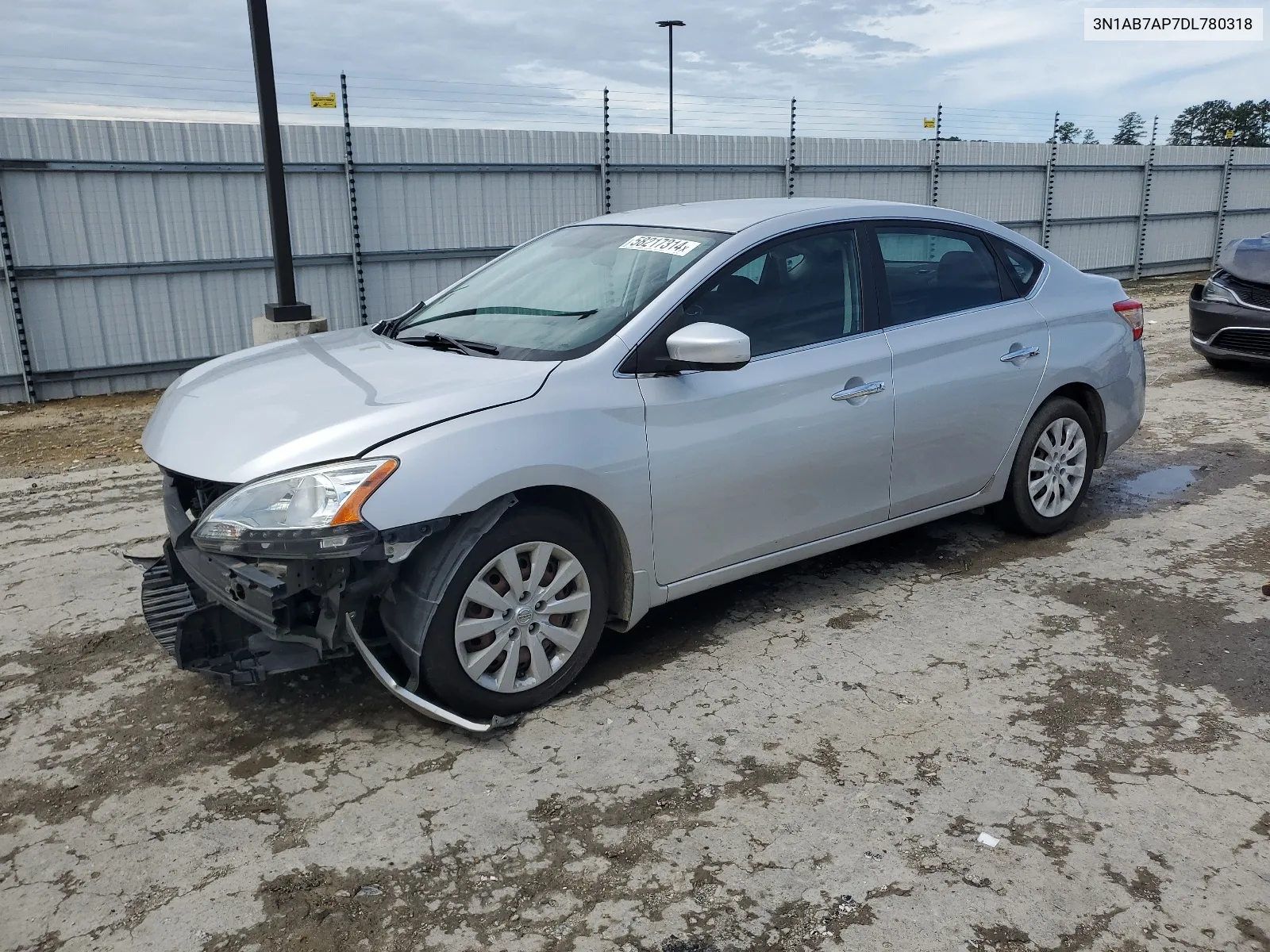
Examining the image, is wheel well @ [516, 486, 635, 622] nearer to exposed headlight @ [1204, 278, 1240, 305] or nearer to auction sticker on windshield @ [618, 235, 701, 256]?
auction sticker on windshield @ [618, 235, 701, 256]

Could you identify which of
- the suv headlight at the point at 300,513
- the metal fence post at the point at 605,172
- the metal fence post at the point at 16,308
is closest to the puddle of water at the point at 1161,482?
the suv headlight at the point at 300,513

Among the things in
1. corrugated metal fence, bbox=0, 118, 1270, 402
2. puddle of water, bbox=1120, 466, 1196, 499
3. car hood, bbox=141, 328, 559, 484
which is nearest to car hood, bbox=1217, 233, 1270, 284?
puddle of water, bbox=1120, 466, 1196, 499

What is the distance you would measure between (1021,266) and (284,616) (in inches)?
152

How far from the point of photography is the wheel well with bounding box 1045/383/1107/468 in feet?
17.2

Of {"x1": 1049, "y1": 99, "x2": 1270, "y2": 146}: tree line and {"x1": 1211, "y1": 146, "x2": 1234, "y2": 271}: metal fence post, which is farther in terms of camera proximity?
{"x1": 1049, "y1": 99, "x2": 1270, "y2": 146}: tree line

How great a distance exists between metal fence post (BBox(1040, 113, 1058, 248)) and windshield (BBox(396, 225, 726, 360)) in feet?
48.0

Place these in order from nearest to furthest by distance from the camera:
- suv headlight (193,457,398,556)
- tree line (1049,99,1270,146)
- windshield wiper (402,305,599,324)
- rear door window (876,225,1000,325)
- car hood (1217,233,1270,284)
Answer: suv headlight (193,457,398,556) < windshield wiper (402,305,599,324) < rear door window (876,225,1000,325) < car hood (1217,233,1270,284) < tree line (1049,99,1270,146)

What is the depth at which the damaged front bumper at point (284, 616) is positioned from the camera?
314 centimetres

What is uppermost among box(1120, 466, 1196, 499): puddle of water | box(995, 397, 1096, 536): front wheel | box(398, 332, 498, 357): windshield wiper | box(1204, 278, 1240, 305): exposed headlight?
box(398, 332, 498, 357): windshield wiper

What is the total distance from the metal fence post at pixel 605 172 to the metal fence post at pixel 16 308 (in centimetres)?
607

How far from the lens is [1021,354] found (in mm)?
4891

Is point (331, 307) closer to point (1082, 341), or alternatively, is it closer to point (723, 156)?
point (723, 156)

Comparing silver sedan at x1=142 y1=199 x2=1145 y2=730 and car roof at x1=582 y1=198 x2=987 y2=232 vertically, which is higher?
car roof at x1=582 y1=198 x2=987 y2=232

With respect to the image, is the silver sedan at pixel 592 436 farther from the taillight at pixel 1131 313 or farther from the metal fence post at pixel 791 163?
the metal fence post at pixel 791 163
